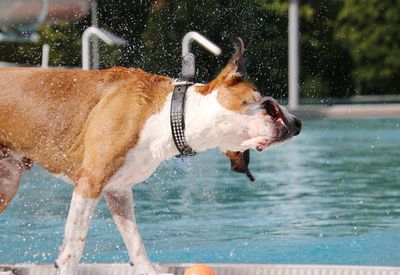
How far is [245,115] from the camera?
16.8ft

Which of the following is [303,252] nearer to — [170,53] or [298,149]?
[298,149]

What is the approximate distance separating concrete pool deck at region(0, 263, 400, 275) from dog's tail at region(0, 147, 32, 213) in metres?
0.36

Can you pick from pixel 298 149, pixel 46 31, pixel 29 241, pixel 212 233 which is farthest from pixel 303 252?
pixel 46 31

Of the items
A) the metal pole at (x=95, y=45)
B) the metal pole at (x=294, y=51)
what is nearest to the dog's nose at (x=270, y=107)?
the metal pole at (x=95, y=45)

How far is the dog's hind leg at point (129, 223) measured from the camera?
5613 millimetres

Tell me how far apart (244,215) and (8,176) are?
356 cm

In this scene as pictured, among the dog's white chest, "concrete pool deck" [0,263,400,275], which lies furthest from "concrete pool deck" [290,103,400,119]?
the dog's white chest

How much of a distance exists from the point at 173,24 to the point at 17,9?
3195 millimetres

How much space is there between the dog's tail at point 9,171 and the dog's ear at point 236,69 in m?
1.20

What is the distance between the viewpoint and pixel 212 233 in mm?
8148

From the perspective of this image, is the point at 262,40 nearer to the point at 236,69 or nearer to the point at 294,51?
the point at 294,51

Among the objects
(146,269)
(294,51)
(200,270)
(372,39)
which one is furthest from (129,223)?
(372,39)

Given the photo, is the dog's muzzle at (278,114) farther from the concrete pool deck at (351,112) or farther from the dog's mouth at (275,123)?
the concrete pool deck at (351,112)

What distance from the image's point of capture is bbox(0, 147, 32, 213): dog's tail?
A: 18.6 ft
